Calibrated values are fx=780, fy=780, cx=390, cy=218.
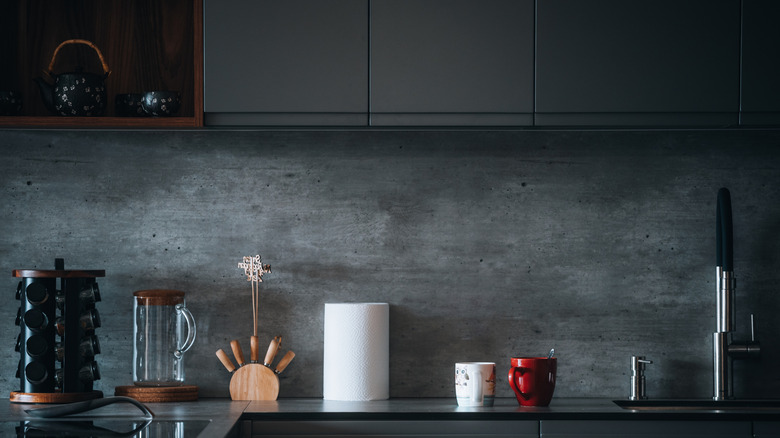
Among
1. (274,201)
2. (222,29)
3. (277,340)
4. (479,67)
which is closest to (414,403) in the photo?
(277,340)

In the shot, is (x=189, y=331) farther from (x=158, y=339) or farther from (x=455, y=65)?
(x=455, y=65)

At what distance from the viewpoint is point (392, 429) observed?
205cm

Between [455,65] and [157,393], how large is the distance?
1.28m

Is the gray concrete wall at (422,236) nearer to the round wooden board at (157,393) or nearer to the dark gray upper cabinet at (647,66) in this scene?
the round wooden board at (157,393)

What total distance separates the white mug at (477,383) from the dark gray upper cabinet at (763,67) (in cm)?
104

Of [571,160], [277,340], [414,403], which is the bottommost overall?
[414,403]

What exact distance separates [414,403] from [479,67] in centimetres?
99

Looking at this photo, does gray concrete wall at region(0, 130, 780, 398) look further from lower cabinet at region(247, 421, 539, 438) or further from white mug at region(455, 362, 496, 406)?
lower cabinet at region(247, 421, 539, 438)

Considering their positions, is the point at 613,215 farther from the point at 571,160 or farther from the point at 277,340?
the point at 277,340

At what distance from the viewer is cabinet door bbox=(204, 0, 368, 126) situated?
2215 millimetres

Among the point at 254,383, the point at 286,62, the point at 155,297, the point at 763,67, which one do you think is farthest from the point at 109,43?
the point at 763,67

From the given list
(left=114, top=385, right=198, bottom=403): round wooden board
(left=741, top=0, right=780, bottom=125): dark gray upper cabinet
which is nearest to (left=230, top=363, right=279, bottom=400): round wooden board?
(left=114, top=385, right=198, bottom=403): round wooden board

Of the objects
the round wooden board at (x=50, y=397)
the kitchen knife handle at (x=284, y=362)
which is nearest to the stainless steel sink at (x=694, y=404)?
the kitchen knife handle at (x=284, y=362)

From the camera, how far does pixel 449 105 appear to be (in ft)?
7.24
